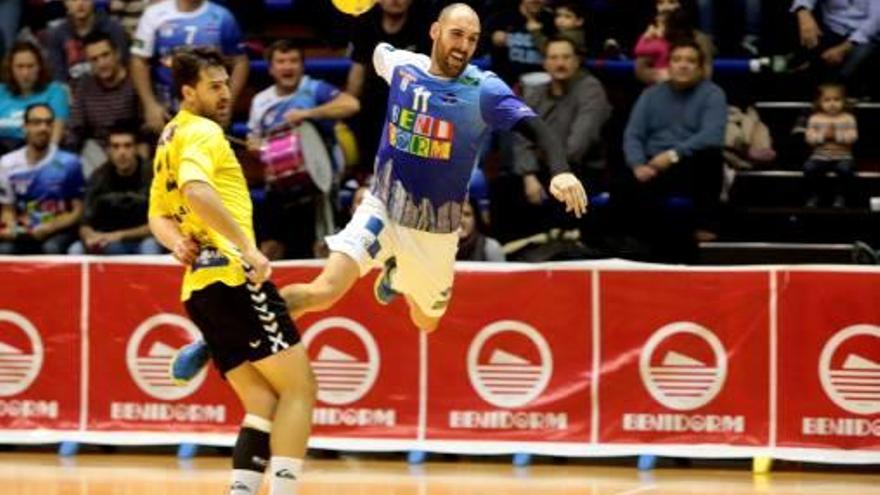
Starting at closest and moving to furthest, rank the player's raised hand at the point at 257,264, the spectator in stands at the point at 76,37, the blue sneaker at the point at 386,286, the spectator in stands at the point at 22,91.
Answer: the player's raised hand at the point at 257,264 → the blue sneaker at the point at 386,286 → the spectator in stands at the point at 22,91 → the spectator in stands at the point at 76,37

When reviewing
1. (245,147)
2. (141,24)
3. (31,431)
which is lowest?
(31,431)

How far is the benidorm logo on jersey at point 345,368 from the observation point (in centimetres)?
1419

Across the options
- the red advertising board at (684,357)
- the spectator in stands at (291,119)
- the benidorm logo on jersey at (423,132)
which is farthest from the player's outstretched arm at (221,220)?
the spectator in stands at (291,119)

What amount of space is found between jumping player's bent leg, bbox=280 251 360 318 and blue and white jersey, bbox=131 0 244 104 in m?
5.66

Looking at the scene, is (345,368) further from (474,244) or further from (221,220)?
(221,220)

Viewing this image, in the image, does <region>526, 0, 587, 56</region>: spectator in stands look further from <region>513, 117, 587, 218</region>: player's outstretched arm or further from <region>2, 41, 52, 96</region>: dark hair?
<region>513, 117, 587, 218</region>: player's outstretched arm

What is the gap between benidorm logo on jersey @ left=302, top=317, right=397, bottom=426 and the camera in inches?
559

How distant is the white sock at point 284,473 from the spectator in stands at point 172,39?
683 cm

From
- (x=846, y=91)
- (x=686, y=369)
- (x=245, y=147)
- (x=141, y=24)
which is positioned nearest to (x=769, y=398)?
(x=686, y=369)

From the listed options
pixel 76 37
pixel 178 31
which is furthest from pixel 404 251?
pixel 76 37

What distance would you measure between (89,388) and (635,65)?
5.33 metres

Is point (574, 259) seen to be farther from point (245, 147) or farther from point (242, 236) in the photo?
point (242, 236)

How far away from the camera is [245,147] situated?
15711 millimetres

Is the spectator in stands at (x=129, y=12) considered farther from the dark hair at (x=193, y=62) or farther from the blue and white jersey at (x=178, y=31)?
the dark hair at (x=193, y=62)
